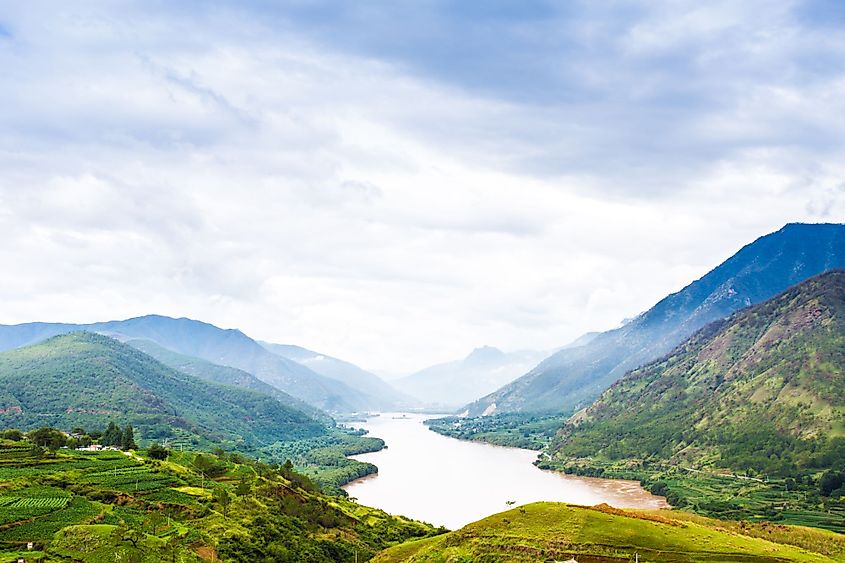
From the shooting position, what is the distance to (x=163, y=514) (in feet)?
286

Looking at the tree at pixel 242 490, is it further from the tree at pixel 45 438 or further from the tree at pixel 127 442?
the tree at pixel 127 442

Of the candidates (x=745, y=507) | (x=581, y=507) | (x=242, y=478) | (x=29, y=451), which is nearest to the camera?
(x=581, y=507)

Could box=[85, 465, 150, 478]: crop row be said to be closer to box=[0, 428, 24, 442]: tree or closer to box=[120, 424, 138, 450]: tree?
box=[0, 428, 24, 442]: tree

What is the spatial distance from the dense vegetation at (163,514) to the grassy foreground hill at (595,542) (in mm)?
17663

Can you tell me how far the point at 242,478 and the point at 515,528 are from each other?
2262 inches

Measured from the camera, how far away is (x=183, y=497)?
313 ft

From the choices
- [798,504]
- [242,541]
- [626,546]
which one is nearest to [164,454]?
[242,541]

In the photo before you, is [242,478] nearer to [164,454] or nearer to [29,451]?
[164,454]

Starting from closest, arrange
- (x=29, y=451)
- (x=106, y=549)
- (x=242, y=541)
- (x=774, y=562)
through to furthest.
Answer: (x=106, y=549), (x=774, y=562), (x=242, y=541), (x=29, y=451)

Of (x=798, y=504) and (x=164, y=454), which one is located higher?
(x=164, y=454)

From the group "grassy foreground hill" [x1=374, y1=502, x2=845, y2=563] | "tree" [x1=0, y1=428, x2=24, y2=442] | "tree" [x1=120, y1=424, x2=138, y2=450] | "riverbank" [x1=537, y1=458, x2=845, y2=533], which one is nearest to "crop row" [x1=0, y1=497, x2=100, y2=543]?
"grassy foreground hill" [x1=374, y1=502, x2=845, y2=563]

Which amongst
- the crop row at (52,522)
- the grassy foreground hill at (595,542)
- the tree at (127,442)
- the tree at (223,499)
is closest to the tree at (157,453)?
the tree at (127,442)

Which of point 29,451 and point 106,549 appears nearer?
point 106,549

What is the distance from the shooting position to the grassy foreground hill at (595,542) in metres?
75.8
